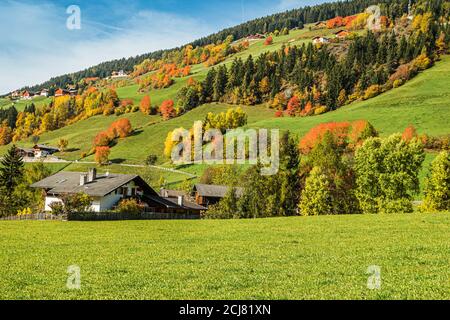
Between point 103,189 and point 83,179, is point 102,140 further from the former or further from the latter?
point 103,189

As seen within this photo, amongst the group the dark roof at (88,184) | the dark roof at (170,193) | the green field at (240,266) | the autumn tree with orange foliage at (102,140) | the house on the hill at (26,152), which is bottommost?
the green field at (240,266)

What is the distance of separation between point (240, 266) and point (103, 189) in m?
70.4

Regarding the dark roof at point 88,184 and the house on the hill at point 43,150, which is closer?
the dark roof at point 88,184

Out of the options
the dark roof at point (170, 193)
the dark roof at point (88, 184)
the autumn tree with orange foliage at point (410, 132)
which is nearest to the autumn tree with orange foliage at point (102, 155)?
the dark roof at point (170, 193)

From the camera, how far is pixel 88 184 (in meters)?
93.6

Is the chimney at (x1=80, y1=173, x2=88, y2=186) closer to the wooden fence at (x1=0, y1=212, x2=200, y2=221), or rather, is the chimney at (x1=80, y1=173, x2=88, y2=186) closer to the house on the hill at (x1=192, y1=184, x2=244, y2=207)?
the wooden fence at (x1=0, y1=212, x2=200, y2=221)

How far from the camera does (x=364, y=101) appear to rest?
189750 mm

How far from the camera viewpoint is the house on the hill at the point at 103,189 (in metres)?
88.5

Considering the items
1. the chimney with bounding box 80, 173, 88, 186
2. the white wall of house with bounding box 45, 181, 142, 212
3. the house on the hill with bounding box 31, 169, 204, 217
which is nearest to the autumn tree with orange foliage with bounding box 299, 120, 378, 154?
the house on the hill with bounding box 31, 169, 204, 217

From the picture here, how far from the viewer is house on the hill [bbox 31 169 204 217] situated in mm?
88500

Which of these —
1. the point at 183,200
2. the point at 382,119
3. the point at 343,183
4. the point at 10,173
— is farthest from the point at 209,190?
the point at 382,119

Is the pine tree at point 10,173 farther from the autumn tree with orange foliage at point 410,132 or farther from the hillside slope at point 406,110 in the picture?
the autumn tree with orange foliage at point 410,132

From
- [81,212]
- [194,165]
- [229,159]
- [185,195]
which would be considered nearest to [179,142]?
[194,165]
